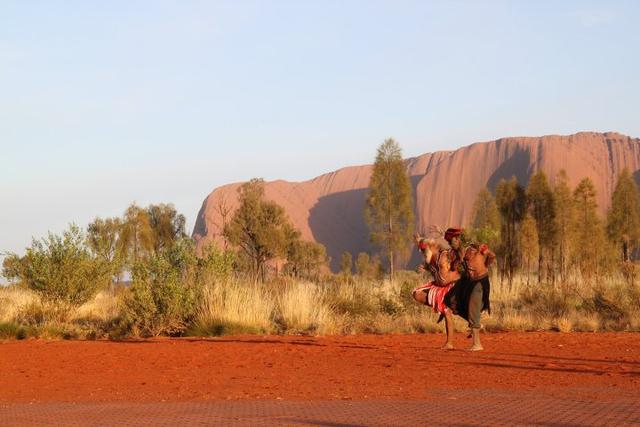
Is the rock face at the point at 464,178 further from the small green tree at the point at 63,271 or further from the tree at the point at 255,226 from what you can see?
the small green tree at the point at 63,271

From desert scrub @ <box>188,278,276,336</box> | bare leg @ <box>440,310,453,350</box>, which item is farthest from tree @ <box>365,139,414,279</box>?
bare leg @ <box>440,310,453,350</box>

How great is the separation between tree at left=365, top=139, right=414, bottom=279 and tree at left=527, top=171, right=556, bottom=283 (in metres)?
12.3

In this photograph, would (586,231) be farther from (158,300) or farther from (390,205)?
(158,300)

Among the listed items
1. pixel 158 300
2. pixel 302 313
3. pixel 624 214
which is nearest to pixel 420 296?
pixel 302 313

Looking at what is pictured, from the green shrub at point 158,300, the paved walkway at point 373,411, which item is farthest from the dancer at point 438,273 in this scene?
the green shrub at point 158,300

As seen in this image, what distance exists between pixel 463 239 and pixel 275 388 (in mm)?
18119

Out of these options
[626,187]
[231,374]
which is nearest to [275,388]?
[231,374]

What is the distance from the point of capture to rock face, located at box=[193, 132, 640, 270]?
16150 cm

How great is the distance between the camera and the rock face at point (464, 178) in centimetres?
16150

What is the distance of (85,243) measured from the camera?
23547 millimetres

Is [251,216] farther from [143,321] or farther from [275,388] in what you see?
[275,388]

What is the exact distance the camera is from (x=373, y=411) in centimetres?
895

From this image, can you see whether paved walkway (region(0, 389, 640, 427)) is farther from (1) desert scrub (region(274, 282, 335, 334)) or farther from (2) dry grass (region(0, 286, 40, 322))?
(2) dry grass (region(0, 286, 40, 322))

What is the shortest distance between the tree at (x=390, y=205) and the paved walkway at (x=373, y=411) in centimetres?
3309
